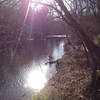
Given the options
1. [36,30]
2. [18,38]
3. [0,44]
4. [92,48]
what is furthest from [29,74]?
[36,30]

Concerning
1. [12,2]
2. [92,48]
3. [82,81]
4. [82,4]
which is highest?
[82,4]

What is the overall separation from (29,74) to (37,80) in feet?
4.26

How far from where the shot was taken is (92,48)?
318 centimetres

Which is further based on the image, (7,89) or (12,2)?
(7,89)

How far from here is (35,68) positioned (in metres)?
11.6

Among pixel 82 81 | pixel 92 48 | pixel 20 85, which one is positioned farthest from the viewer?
pixel 20 85

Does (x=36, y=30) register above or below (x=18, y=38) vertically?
above

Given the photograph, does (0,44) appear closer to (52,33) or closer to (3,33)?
(3,33)

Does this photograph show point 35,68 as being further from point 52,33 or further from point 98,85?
point 52,33

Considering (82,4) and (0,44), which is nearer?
(82,4)

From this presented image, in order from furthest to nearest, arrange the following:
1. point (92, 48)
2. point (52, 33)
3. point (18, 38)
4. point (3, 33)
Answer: point (52, 33) < point (18, 38) < point (3, 33) < point (92, 48)

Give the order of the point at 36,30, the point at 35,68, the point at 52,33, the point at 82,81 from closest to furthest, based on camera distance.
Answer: the point at 82,81
the point at 35,68
the point at 36,30
the point at 52,33

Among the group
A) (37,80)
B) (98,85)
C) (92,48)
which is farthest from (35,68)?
(92,48)

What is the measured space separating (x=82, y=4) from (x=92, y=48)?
530cm
